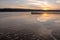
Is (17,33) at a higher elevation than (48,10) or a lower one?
higher

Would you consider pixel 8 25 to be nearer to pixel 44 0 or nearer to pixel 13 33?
pixel 13 33

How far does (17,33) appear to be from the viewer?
1.72m

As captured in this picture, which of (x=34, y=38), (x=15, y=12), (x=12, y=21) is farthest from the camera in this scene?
(x=15, y=12)

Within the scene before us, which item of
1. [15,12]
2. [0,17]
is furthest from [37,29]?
[15,12]

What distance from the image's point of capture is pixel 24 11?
281 centimetres

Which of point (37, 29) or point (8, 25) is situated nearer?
point (37, 29)

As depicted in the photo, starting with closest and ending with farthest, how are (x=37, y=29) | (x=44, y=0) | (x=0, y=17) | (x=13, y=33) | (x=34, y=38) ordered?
(x=34, y=38)
(x=13, y=33)
(x=37, y=29)
(x=0, y=17)
(x=44, y=0)

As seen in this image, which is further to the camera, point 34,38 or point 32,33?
point 32,33

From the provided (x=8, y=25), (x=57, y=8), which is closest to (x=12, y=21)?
(x=8, y=25)

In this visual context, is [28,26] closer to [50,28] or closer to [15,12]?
[50,28]

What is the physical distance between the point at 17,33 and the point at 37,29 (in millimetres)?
252

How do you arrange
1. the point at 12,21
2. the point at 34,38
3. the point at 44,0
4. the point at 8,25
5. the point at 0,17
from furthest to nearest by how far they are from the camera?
the point at 44,0 → the point at 0,17 → the point at 12,21 → the point at 8,25 → the point at 34,38

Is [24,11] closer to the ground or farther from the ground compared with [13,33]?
closer to the ground

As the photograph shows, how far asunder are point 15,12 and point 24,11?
136mm
